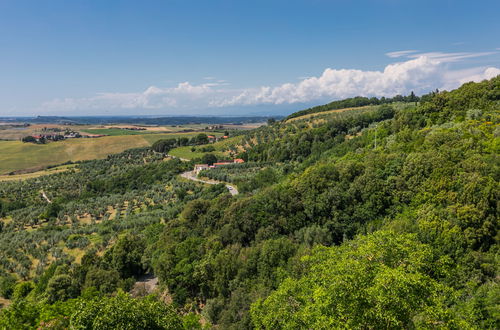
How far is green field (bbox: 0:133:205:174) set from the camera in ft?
440

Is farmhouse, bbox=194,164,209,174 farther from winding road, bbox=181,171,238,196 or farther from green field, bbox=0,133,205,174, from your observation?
green field, bbox=0,133,205,174

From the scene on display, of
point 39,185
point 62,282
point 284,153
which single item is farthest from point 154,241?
point 39,185

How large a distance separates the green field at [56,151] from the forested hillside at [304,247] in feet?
216

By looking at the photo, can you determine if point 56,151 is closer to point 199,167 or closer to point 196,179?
point 199,167

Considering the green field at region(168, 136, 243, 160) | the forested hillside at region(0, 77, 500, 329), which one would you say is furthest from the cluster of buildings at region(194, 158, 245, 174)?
the forested hillside at region(0, 77, 500, 329)

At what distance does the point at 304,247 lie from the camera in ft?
104

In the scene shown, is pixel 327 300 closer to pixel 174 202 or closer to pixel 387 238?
pixel 387 238

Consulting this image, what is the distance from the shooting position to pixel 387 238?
752 inches

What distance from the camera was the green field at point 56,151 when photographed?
440 ft

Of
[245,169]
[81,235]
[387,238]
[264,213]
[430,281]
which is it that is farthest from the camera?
[245,169]

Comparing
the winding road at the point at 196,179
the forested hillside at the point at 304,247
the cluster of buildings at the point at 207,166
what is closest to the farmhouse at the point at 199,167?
the cluster of buildings at the point at 207,166

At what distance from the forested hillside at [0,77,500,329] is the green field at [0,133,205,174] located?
216 ft

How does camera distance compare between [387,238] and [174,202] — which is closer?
[387,238]

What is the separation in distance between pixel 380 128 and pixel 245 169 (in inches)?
1488
